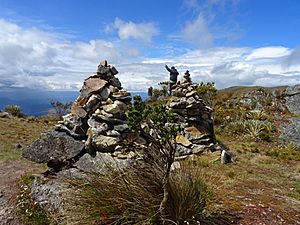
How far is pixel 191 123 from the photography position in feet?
34.3

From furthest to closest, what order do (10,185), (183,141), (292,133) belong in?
(292,133)
(183,141)
(10,185)

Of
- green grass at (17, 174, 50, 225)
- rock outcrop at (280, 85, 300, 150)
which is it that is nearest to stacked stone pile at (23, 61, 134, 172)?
green grass at (17, 174, 50, 225)

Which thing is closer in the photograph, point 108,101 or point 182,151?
point 108,101

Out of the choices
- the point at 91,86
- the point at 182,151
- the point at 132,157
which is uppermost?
the point at 91,86

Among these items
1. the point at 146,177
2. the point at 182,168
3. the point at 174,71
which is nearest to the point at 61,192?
the point at 146,177

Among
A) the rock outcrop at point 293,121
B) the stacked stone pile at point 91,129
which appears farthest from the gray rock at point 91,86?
the rock outcrop at point 293,121

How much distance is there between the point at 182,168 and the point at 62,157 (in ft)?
12.7

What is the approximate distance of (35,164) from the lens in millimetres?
8039

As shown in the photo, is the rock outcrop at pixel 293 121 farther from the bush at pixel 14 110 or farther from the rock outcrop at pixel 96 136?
the bush at pixel 14 110

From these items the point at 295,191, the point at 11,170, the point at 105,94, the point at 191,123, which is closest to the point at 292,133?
the point at 191,123

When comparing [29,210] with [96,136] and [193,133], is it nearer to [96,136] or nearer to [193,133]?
[96,136]

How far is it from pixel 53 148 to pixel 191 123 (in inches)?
176

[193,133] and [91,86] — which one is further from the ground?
[91,86]

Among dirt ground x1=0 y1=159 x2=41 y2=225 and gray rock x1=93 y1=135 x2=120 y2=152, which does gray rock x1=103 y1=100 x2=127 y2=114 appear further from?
dirt ground x1=0 y1=159 x2=41 y2=225
